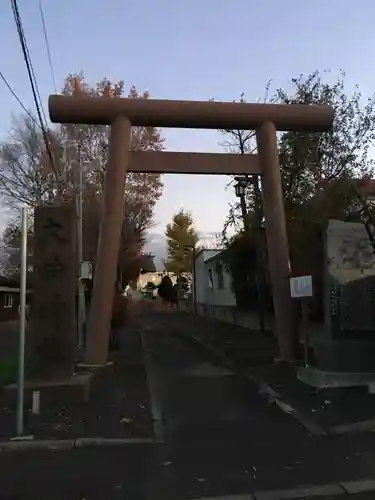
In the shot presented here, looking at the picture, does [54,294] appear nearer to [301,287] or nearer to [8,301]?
[301,287]

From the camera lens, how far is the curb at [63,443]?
7660 millimetres

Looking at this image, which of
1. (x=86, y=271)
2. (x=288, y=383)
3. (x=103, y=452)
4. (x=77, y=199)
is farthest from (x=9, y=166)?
(x=103, y=452)

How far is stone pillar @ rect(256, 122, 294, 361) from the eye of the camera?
1488 centimetres

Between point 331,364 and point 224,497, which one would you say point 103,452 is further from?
point 331,364

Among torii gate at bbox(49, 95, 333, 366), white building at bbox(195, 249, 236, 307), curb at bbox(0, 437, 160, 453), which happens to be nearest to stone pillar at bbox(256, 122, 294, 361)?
torii gate at bbox(49, 95, 333, 366)

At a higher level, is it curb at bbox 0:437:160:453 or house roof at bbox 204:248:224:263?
house roof at bbox 204:248:224:263

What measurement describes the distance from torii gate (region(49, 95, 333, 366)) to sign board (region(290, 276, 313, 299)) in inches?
69.2

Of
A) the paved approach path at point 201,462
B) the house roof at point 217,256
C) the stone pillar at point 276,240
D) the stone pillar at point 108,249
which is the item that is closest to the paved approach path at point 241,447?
the paved approach path at point 201,462

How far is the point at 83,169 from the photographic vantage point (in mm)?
32312

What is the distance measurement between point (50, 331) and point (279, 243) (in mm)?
5928

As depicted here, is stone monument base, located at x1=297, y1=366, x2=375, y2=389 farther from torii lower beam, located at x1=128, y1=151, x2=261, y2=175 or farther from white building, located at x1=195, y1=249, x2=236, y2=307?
white building, located at x1=195, y1=249, x2=236, y2=307

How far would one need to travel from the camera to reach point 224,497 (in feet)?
18.8

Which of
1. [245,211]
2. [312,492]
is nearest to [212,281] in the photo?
[245,211]

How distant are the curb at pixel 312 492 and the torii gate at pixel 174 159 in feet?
28.8
